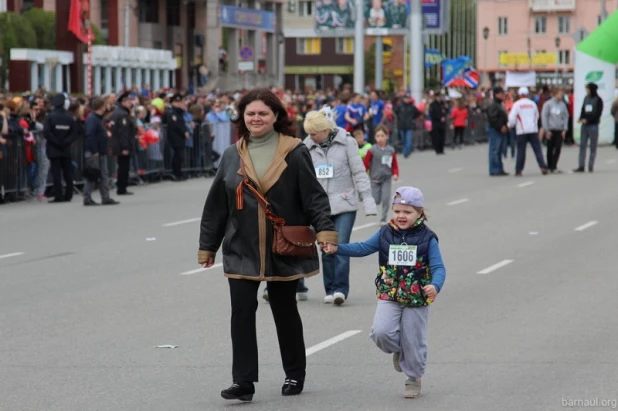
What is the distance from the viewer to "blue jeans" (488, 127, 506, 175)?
29.8 metres

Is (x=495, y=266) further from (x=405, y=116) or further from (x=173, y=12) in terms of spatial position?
(x=173, y=12)

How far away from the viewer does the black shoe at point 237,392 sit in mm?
7723

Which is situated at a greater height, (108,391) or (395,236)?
(395,236)

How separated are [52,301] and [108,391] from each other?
416cm

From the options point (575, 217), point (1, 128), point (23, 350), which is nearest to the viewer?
point (23, 350)

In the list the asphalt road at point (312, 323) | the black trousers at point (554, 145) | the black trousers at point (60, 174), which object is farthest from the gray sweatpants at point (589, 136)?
the black trousers at point (60, 174)

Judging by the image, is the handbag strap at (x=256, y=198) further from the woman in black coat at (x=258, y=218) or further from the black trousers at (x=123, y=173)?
the black trousers at (x=123, y=173)

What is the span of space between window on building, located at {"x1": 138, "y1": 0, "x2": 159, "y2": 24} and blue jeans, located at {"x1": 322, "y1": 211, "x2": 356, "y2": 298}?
6931 centimetres

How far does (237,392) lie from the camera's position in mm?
7719

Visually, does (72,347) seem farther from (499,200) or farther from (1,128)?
(499,200)

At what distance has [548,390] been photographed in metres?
8.05

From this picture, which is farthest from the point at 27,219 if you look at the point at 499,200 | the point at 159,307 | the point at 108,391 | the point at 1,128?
the point at 108,391

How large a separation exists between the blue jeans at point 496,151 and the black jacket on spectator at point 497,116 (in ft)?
0.52

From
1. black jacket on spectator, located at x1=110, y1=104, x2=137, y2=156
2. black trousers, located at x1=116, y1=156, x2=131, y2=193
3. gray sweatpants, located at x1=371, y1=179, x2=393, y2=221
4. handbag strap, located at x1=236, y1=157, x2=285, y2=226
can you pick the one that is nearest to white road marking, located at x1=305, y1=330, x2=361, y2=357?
handbag strap, located at x1=236, y1=157, x2=285, y2=226
